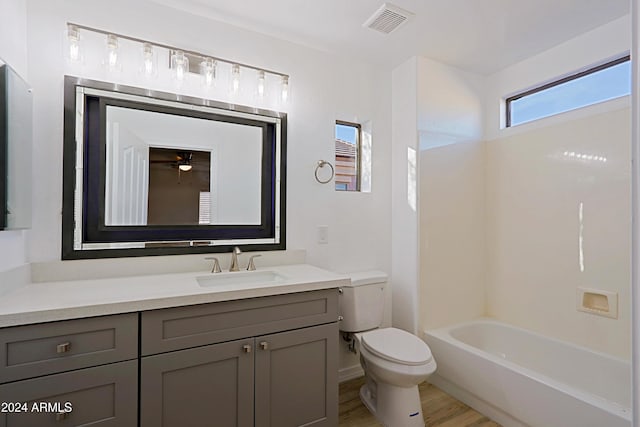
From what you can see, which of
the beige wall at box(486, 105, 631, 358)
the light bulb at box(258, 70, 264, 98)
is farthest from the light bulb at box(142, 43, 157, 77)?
the beige wall at box(486, 105, 631, 358)

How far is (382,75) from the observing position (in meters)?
2.61

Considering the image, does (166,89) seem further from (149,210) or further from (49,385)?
(49,385)

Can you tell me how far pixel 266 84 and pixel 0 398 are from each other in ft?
6.45

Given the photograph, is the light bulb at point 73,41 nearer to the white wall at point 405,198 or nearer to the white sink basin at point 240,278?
the white sink basin at point 240,278

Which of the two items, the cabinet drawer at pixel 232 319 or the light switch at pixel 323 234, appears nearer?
the cabinet drawer at pixel 232 319

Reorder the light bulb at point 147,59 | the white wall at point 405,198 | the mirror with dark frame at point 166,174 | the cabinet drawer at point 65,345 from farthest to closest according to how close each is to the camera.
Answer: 1. the white wall at point 405,198
2. the light bulb at point 147,59
3. the mirror with dark frame at point 166,174
4. the cabinet drawer at point 65,345

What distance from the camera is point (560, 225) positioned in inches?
89.6

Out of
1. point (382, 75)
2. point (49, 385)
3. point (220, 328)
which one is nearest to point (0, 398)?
point (49, 385)

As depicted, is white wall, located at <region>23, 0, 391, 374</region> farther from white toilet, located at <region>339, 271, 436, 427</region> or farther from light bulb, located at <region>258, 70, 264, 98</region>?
white toilet, located at <region>339, 271, 436, 427</region>

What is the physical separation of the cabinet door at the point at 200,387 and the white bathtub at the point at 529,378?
1.45 metres

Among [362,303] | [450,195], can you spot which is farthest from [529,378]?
[450,195]

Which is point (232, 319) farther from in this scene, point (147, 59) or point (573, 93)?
point (573, 93)

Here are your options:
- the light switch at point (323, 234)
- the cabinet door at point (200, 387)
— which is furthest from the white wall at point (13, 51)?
the light switch at point (323, 234)

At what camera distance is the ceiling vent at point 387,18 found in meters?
1.86
